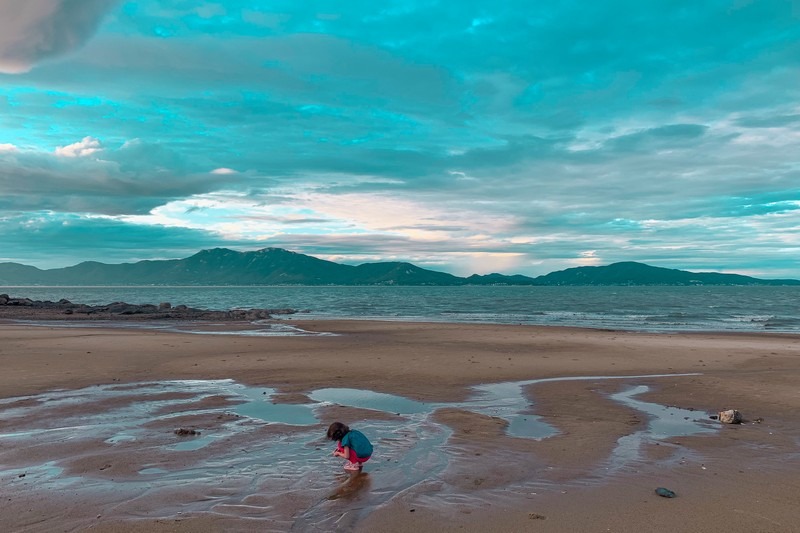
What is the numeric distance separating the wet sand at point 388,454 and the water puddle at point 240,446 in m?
0.04

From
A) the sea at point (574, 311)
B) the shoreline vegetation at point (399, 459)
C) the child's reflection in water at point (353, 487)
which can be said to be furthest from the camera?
the sea at point (574, 311)

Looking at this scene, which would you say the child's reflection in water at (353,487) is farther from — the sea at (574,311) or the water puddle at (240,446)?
the sea at (574,311)

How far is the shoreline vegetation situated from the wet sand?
3 cm

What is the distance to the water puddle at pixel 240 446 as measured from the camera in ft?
23.0

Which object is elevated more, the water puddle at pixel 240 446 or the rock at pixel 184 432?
the rock at pixel 184 432

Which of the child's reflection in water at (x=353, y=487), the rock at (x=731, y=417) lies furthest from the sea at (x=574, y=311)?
the child's reflection in water at (x=353, y=487)

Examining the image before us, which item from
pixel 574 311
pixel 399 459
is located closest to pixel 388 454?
pixel 399 459

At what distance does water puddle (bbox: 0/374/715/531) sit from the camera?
7004 mm

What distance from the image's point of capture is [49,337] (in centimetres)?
2773

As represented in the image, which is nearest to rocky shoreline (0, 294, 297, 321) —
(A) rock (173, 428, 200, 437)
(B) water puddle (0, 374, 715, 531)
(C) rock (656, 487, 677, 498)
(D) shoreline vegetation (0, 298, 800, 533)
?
(D) shoreline vegetation (0, 298, 800, 533)

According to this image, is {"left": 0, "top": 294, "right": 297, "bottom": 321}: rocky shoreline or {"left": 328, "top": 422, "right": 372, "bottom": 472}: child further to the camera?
{"left": 0, "top": 294, "right": 297, "bottom": 321}: rocky shoreline

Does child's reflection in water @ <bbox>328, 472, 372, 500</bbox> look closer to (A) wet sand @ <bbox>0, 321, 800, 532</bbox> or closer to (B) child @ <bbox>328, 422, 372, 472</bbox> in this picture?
(A) wet sand @ <bbox>0, 321, 800, 532</bbox>

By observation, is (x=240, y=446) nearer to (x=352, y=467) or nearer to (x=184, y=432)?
(x=184, y=432)

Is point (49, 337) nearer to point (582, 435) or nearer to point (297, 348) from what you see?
point (297, 348)
